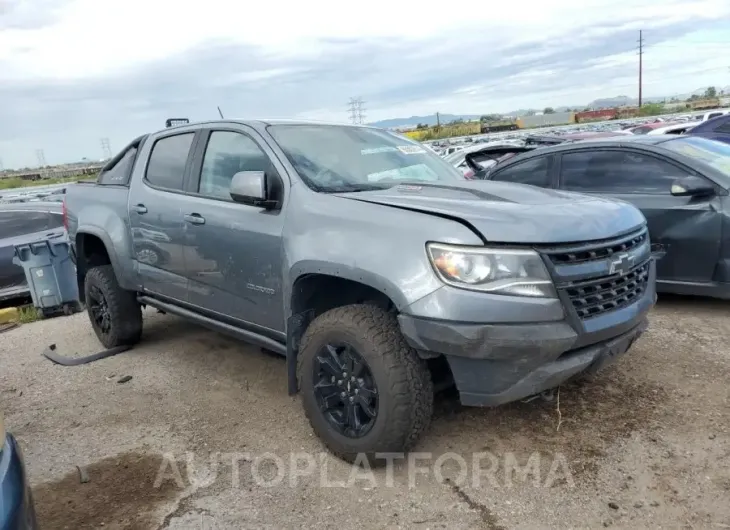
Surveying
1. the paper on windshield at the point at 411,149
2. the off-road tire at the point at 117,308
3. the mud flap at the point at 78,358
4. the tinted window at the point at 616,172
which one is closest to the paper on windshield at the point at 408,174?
the paper on windshield at the point at 411,149

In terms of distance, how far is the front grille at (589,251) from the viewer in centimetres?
282

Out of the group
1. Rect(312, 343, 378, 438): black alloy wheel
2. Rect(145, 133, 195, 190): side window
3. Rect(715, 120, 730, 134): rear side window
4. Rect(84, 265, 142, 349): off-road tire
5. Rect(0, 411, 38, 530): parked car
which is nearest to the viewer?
Rect(0, 411, 38, 530): parked car

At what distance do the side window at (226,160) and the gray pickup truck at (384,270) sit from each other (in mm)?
14

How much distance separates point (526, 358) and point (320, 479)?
123 centimetres

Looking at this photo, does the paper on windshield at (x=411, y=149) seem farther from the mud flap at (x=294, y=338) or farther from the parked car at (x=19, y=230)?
the parked car at (x=19, y=230)

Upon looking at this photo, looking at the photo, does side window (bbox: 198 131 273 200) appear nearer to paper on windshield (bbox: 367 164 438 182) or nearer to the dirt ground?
paper on windshield (bbox: 367 164 438 182)

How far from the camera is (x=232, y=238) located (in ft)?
12.5

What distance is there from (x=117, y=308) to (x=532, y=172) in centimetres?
420

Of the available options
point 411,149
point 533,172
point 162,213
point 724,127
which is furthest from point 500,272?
point 724,127

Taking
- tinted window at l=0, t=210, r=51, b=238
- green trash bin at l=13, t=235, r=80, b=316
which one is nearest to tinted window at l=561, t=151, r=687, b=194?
green trash bin at l=13, t=235, r=80, b=316

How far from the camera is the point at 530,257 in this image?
277 centimetres

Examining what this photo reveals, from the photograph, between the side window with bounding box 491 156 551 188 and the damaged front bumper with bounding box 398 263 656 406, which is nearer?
the damaged front bumper with bounding box 398 263 656 406

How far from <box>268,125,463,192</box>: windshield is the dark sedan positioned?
2095mm

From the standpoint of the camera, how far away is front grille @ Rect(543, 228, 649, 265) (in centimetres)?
282
